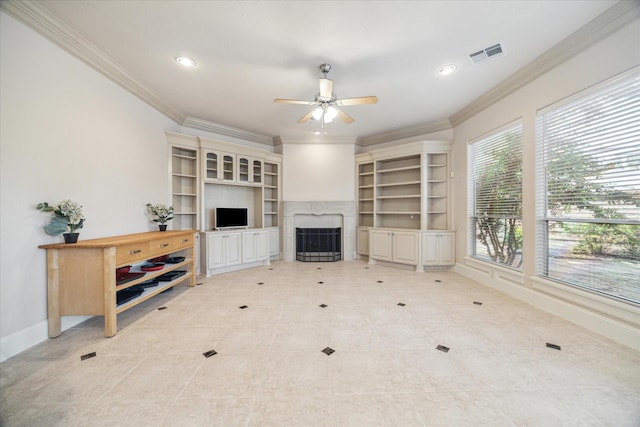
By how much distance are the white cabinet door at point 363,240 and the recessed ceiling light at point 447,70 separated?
3.34m

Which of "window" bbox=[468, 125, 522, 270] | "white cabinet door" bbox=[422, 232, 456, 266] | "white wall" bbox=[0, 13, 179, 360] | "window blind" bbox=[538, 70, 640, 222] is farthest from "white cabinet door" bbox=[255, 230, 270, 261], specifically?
"window blind" bbox=[538, 70, 640, 222]

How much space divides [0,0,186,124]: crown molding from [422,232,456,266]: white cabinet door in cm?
516

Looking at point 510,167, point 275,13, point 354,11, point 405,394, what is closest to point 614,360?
point 405,394

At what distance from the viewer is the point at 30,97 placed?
6.66 feet

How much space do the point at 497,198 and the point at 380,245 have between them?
2238 millimetres

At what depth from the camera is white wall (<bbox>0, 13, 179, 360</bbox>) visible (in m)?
1.89

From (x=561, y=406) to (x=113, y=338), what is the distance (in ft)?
11.4

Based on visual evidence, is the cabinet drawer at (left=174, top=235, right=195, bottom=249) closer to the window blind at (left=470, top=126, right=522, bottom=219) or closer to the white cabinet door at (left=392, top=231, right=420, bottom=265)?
the white cabinet door at (left=392, top=231, right=420, bottom=265)

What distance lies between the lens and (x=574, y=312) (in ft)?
7.93

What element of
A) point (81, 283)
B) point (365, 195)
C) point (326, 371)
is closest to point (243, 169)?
point (365, 195)

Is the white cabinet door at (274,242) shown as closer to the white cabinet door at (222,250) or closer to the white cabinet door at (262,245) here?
the white cabinet door at (262,245)

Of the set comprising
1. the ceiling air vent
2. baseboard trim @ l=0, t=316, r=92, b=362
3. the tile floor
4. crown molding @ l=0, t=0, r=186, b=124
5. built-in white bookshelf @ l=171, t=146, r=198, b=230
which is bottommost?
the tile floor

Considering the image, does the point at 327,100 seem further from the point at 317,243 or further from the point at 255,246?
the point at 317,243

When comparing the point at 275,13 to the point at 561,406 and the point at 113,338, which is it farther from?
the point at 561,406
